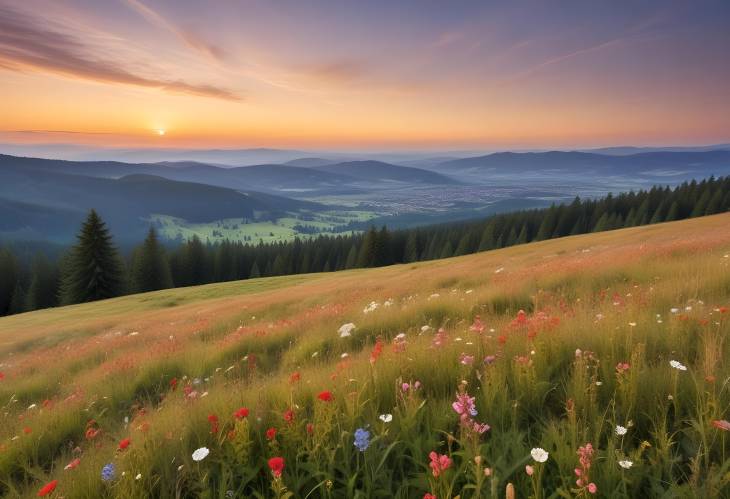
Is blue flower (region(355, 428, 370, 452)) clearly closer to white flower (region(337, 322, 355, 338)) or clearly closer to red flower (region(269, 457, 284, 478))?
red flower (region(269, 457, 284, 478))

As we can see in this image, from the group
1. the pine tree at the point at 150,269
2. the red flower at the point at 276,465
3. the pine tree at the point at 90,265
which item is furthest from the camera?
the pine tree at the point at 150,269

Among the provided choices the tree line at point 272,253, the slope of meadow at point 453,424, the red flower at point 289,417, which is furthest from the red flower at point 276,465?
the tree line at point 272,253

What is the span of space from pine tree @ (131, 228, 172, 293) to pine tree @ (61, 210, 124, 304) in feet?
35.4

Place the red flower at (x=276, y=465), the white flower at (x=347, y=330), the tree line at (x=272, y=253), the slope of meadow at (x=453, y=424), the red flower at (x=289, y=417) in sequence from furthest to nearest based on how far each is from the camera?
the tree line at (x=272, y=253)
the white flower at (x=347, y=330)
the red flower at (x=289, y=417)
the slope of meadow at (x=453, y=424)
the red flower at (x=276, y=465)

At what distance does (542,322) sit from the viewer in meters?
4.79

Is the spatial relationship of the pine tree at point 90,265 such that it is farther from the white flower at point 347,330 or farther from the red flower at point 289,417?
the red flower at point 289,417

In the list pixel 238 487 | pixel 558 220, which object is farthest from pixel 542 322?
pixel 558 220

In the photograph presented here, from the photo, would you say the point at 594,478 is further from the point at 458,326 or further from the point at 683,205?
the point at 683,205

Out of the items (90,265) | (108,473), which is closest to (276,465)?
(108,473)

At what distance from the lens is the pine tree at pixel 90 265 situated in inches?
2338

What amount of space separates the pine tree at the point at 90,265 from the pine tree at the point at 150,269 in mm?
10783

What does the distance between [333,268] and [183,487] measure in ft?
365

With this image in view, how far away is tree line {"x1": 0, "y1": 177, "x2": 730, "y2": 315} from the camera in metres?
60.7

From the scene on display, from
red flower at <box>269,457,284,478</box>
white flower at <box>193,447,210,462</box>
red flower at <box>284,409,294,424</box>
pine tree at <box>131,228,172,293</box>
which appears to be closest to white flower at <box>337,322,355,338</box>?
red flower at <box>284,409,294,424</box>
